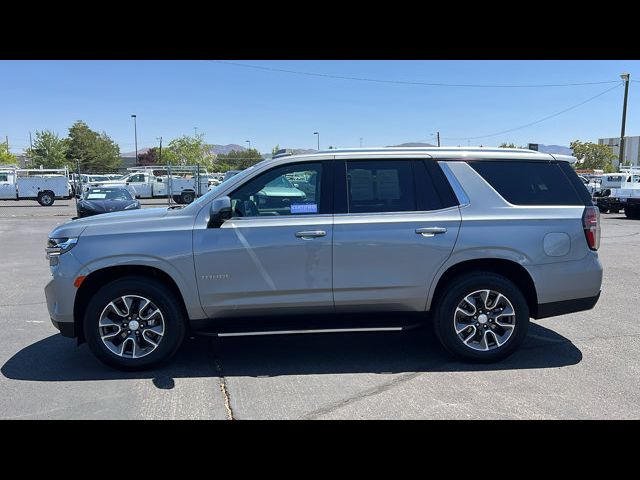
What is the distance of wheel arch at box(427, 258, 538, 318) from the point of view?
466 cm

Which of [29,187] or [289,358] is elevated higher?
[29,187]

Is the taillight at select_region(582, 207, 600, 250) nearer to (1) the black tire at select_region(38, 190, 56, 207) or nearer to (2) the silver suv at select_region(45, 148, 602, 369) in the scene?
(2) the silver suv at select_region(45, 148, 602, 369)

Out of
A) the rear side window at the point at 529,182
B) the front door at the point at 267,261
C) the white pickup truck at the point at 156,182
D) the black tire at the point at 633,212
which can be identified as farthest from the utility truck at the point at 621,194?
the white pickup truck at the point at 156,182

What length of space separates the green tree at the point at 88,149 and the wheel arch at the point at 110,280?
73.1 meters

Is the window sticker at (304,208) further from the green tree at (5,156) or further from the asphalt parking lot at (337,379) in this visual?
the green tree at (5,156)

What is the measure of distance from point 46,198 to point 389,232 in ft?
105

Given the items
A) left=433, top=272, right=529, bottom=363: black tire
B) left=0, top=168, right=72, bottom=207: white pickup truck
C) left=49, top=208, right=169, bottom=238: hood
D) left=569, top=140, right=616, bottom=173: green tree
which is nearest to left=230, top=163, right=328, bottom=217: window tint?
left=49, top=208, right=169, bottom=238: hood

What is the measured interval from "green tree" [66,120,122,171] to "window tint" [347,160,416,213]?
73.7 meters

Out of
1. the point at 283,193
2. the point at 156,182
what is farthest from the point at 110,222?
the point at 156,182

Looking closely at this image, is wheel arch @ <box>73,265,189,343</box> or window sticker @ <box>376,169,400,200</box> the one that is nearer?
wheel arch @ <box>73,265,189,343</box>

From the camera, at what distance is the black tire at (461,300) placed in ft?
15.0

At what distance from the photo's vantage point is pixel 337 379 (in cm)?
435

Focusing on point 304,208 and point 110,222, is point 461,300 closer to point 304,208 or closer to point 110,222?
point 304,208
